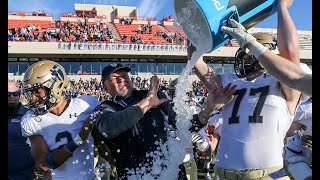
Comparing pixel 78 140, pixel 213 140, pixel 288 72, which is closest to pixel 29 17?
pixel 213 140

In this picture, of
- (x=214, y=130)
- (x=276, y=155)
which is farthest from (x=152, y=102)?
(x=214, y=130)

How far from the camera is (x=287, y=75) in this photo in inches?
76.8

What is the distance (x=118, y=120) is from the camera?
250 centimetres

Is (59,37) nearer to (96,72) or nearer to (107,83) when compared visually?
(96,72)

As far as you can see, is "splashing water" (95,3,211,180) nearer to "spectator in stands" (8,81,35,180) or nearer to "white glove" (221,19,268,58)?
"white glove" (221,19,268,58)

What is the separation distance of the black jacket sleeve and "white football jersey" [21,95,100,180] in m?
0.40

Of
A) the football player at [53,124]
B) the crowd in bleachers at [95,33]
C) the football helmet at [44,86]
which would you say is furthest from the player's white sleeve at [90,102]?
the crowd in bleachers at [95,33]

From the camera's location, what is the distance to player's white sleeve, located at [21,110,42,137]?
296 centimetres

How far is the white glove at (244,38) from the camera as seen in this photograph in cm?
204

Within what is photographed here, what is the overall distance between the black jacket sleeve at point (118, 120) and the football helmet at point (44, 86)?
55 cm

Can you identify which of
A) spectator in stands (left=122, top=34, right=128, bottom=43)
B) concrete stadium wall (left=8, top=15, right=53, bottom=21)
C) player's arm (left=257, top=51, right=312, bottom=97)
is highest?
concrete stadium wall (left=8, top=15, right=53, bottom=21)

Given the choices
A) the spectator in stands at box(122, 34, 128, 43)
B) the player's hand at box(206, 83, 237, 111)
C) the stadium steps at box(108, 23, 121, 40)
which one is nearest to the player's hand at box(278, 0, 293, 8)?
the player's hand at box(206, 83, 237, 111)

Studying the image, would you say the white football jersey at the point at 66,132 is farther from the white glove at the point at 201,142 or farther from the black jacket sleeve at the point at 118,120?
the white glove at the point at 201,142

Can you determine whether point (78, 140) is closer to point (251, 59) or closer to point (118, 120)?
point (118, 120)
